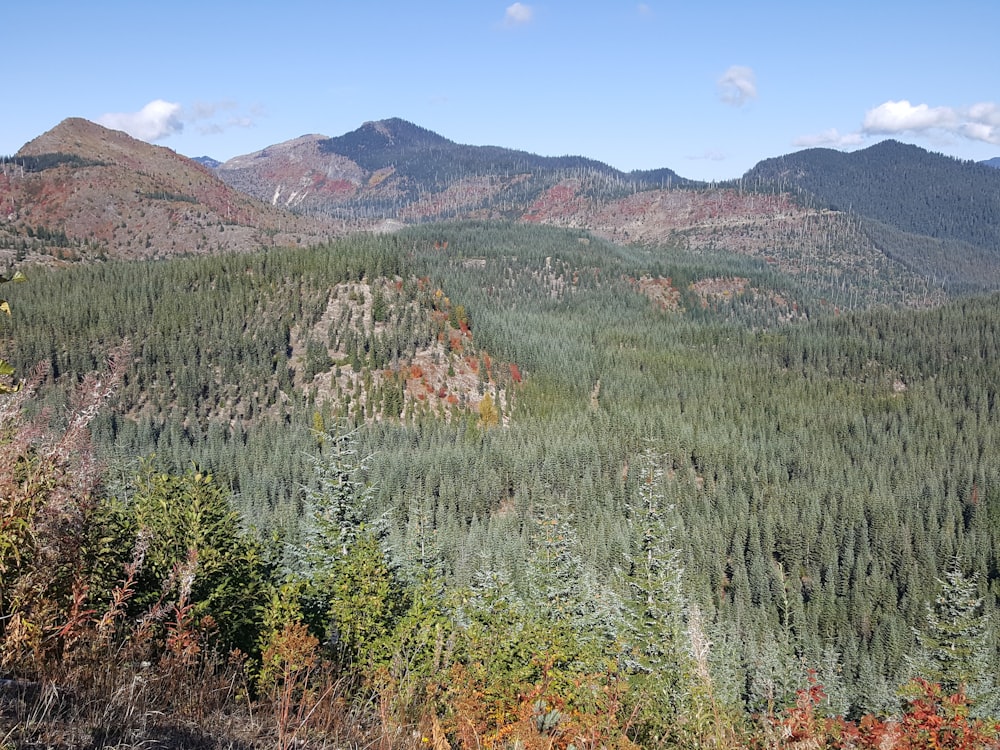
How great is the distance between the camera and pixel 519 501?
88.6 metres

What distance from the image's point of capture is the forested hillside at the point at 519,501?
11.8m

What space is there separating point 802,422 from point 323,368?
282 feet

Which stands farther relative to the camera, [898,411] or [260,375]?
[898,411]

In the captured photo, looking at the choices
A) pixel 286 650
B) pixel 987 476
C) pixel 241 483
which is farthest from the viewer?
pixel 987 476

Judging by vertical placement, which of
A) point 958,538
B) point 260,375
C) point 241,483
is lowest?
point 958,538

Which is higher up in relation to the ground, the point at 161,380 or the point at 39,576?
the point at 39,576

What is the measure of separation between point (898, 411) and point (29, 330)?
15742cm

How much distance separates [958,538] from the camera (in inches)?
3086

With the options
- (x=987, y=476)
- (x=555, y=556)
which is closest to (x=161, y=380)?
(x=555, y=556)

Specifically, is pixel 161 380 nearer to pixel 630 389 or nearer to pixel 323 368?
pixel 323 368

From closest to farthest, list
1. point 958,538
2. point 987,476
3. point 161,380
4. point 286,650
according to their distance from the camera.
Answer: point 286,650 < point 958,538 < point 987,476 < point 161,380

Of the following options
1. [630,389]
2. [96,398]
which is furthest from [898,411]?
[96,398]

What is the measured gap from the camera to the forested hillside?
38.7 feet

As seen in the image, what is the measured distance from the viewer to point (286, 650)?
10.5m
